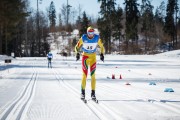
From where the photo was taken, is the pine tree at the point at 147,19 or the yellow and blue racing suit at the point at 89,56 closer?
the yellow and blue racing suit at the point at 89,56

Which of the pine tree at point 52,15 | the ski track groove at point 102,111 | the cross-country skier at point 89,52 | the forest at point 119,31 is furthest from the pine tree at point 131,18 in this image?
the ski track groove at point 102,111

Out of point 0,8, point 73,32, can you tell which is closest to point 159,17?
point 73,32

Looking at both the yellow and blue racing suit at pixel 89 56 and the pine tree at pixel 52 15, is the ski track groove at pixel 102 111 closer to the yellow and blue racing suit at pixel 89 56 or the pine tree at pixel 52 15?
the yellow and blue racing suit at pixel 89 56

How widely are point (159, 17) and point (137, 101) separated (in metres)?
113

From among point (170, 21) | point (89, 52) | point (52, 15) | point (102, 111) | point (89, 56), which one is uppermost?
point (52, 15)

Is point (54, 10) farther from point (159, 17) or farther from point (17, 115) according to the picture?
point (17, 115)

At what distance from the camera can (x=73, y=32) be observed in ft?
370

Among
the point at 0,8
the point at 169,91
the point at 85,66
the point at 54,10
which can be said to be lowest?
the point at 169,91

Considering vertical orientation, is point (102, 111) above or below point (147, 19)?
below

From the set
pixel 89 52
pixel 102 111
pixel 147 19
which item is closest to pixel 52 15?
pixel 147 19

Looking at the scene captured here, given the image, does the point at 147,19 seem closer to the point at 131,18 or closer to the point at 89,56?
the point at 131,18

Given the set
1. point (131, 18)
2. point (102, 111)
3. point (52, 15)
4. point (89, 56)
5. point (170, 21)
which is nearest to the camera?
point (102, 111)

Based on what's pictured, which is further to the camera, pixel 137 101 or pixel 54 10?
pixel 54 10

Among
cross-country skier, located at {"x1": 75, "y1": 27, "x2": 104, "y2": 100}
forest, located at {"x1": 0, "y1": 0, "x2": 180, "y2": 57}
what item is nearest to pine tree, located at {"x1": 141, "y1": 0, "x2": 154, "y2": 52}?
forest, located at {"x1": 0, "y1": 0, "x2": 180, "y2": 57}
